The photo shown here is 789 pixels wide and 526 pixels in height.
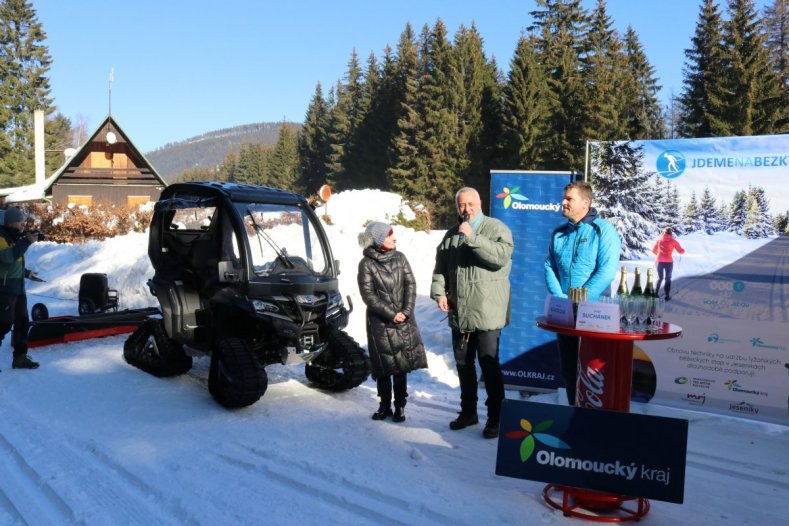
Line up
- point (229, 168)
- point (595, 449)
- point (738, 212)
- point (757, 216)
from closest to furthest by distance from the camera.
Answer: point (595, 449) < point (757, 216) < point (738, 212) < point (229, 168)

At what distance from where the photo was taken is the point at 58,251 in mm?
20797

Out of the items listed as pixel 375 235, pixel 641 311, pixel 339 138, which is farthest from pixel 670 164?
pixel 339 138

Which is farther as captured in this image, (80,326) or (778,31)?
(778,31)

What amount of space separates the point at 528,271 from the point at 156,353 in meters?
4.45

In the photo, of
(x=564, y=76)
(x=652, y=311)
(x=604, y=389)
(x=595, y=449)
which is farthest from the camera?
(x=564, y=76)

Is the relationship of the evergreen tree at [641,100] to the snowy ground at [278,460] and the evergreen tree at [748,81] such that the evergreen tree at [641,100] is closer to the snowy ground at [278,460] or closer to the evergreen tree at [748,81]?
the evergreen tree at [748,81]

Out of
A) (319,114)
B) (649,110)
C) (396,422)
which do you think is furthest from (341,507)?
(319,114)

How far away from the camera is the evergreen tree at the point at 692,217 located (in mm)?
6590

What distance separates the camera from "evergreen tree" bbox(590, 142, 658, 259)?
6.84 m

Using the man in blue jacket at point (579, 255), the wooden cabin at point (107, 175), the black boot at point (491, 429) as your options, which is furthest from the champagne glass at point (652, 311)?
the wooden cabin at point (107, 175)

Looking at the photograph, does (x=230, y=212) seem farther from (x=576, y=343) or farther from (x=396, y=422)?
(x=576, y=343)

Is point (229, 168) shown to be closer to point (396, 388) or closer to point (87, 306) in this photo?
point (87, 306)

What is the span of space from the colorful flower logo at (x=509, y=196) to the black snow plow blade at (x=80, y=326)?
4.79m

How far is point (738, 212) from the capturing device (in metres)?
6.37
